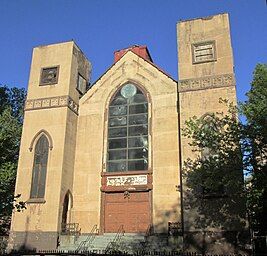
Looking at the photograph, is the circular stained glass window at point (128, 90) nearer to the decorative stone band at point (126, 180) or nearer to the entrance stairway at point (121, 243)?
the decorative stone band at point (126, 180)

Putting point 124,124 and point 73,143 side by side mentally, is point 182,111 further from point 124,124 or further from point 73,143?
point 73,143

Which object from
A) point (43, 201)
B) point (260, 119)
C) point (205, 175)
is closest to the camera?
point (260, 119)

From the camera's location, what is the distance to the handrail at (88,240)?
19886 millimetres

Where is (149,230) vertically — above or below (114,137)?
below

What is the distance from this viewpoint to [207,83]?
2250 cm

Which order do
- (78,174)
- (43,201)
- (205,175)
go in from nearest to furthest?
(205,175) → (43,201) → (78,174)

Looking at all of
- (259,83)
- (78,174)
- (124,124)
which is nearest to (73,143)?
(78,174)

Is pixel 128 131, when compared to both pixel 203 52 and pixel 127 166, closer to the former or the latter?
pixel 127 166

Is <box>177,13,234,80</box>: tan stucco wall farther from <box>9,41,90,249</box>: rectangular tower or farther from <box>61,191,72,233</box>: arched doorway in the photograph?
<box>61,191,72,233</box>: arched doorway

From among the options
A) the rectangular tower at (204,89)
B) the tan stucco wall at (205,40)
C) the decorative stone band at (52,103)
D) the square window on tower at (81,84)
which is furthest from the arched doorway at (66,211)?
the tan stucco wall at (205,40)

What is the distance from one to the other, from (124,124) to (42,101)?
231 inches

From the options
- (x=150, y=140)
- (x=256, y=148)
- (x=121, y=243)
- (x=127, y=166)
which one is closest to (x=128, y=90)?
(x=150, y=140)

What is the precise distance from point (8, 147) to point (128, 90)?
35.5 ft

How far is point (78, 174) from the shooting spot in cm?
2436
